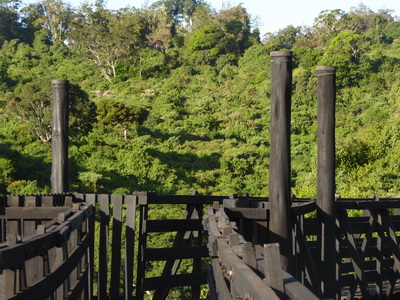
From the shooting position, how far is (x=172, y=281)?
7836mm

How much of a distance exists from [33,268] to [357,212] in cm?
1554

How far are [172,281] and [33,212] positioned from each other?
227 cm

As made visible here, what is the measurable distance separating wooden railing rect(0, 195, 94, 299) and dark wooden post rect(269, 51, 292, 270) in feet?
5.85

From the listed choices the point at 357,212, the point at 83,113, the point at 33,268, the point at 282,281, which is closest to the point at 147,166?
the point at 83,113

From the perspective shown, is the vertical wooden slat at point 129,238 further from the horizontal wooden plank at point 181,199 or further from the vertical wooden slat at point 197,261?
the vertical wooden slat at point 197,261

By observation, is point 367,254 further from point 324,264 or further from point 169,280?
point 169,280

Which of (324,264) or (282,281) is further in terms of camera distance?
(324,264)

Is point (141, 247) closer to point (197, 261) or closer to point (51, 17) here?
point (197, 261)

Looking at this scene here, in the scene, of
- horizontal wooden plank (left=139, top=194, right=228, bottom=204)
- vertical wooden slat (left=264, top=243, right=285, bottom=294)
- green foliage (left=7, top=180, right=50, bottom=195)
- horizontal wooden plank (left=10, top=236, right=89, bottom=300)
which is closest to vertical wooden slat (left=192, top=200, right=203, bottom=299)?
horizontal wooden plank (left=139, top=194, right=228, bottom=204)

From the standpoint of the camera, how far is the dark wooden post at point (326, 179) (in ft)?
23.6

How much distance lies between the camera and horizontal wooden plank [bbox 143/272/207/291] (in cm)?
775

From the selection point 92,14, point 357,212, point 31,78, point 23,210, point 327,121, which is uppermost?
point 92,14

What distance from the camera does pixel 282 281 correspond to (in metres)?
2.25

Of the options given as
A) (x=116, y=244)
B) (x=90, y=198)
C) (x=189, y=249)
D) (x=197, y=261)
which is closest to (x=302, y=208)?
(x=189, y=249)
